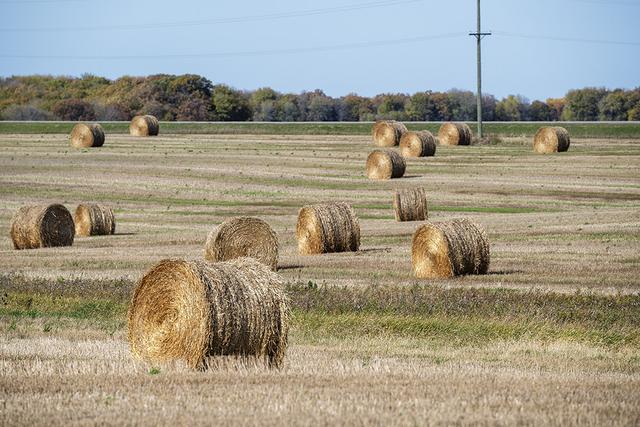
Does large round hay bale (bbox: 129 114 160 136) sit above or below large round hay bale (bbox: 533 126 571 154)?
above

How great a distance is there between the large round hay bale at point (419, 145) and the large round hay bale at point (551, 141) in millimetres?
5780

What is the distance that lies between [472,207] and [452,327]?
81.9 ft

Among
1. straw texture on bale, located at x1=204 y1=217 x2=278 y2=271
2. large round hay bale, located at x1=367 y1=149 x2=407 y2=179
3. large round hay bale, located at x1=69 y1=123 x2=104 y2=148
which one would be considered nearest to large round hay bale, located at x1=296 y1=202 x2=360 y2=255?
straw texture on bale, located at x1=204 y1=217 x2=278 y2=271

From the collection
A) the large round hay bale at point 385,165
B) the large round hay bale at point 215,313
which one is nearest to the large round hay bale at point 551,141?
the large round hay bale at point 385,165

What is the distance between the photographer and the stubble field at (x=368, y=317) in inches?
464

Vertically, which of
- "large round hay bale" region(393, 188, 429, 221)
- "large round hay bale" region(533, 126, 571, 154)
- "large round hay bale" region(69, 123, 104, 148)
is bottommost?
"large round hay bale" region(393, 188, 429, 221)

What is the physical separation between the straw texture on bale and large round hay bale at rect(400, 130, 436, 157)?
36.9 meters

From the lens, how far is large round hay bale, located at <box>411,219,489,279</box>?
80.7ft

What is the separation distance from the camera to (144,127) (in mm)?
77438

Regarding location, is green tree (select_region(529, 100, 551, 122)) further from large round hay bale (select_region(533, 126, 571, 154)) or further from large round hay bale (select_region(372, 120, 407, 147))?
large round hay bale (select_region(533, 126, 571, 154))

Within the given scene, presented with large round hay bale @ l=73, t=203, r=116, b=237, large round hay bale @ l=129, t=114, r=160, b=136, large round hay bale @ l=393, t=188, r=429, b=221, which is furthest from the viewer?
large round hay bale @ l=129, t=114, r=160, b=136

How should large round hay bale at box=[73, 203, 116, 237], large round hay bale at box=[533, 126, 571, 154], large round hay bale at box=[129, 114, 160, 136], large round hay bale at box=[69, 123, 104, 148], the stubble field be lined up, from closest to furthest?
the stubble field < large round hay bale at box=[73, 203, 116, 237] < large round hay bale at box=[533, 126, 571, 154] < large round hay bale at box=[69, 123, 104, 148] < large round hay bale at box=[129, 114, 160, 136]

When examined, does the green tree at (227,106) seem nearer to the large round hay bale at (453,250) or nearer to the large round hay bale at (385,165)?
the large round hay bale at (385,165)

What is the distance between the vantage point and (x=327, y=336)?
1880 centimetres
